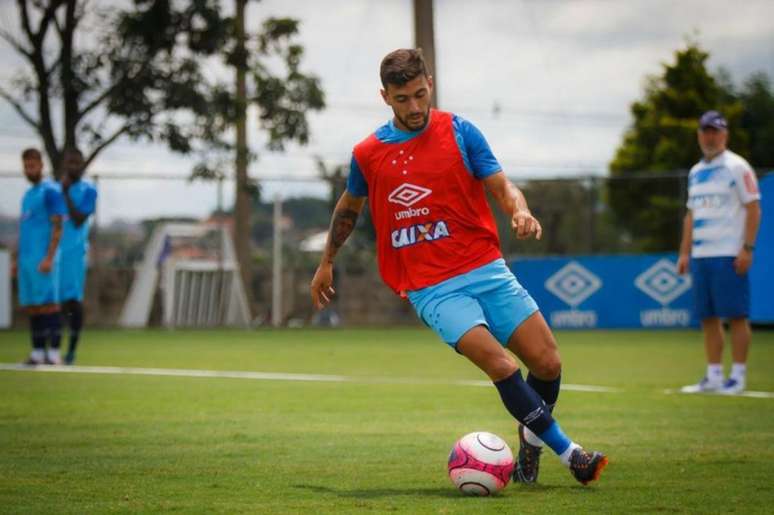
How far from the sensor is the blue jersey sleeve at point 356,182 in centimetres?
657

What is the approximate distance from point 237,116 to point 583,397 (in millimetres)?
17651

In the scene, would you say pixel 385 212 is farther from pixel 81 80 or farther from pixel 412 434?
pixel 81 80

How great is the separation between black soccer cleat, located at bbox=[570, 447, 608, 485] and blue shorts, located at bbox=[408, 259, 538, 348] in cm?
62

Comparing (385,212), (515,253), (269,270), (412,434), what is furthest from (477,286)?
(269,270)

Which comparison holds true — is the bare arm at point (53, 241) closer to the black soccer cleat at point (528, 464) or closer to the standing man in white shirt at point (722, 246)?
the standing man in white shirt at point (722, 246)

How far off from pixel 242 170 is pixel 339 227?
21279 mm

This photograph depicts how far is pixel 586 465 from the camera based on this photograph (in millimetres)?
6051

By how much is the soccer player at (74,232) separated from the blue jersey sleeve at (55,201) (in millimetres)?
352

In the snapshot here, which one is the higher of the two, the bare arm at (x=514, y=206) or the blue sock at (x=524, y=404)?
the bare arm at (x=514, y=206)

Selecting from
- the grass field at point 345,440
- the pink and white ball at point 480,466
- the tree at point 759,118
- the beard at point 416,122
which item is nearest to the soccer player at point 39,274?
the grass field at point 345,440

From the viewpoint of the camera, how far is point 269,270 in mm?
28844

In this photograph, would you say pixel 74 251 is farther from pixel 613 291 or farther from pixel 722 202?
pixel 613 291

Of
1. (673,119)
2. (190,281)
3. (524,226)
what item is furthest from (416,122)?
(673,119)

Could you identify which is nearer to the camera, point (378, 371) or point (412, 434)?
point (412, 434)
